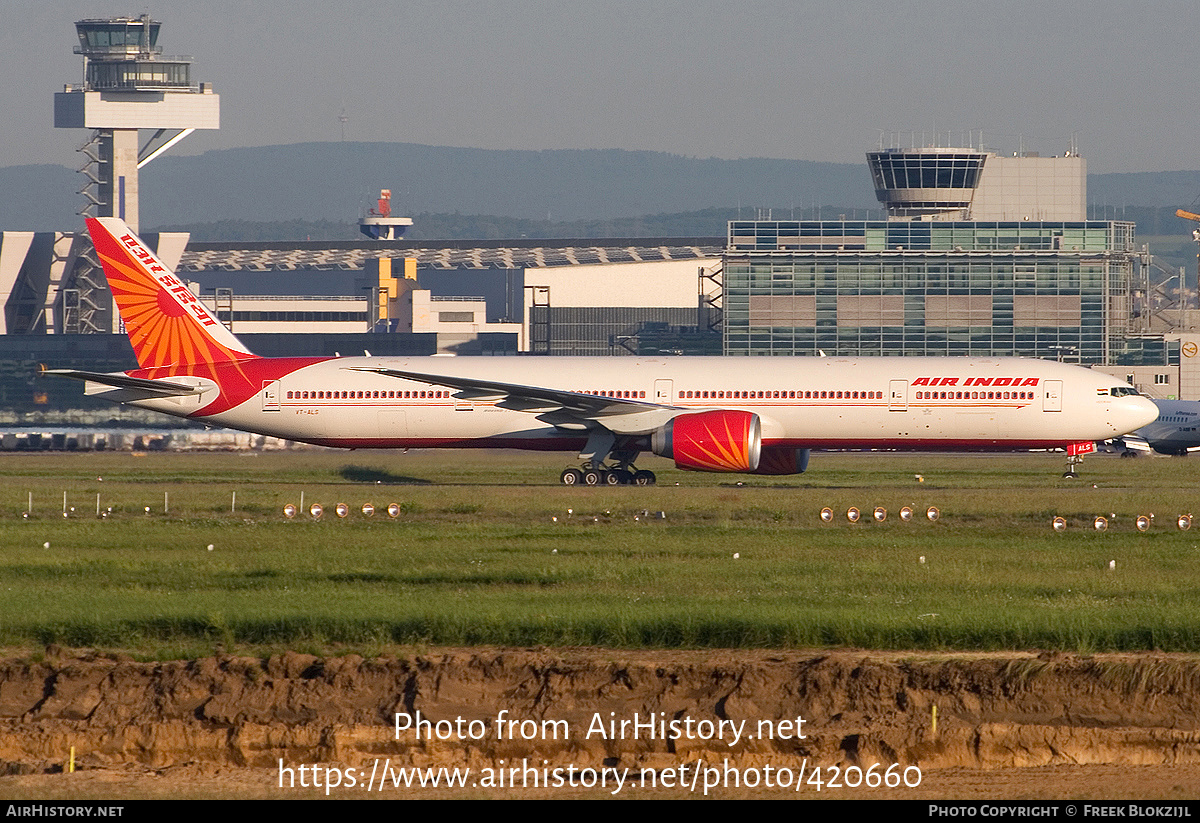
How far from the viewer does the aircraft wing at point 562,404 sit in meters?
43.5

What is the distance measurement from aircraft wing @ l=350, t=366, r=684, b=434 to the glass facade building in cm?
8077

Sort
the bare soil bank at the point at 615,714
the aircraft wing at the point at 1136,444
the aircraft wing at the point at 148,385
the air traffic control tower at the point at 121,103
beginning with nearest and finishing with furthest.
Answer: the bare soil bank at the point at 615,714, the aircraft wing at the point at 148,385, the aircraft wing at the point at 1136,444, the air traffic control tower at the point at 121,103

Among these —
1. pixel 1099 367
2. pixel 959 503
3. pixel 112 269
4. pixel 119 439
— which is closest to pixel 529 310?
pixel 1099 367

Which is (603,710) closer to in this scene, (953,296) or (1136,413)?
(1136,413)

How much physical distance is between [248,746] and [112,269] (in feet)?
112

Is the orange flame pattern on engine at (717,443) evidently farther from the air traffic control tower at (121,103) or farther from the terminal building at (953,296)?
the air traffic control tower at (121,103)

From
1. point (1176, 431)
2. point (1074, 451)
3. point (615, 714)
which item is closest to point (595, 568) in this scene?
point (615, 714)

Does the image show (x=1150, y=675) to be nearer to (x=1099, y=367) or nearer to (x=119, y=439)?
(x=119, y=439)

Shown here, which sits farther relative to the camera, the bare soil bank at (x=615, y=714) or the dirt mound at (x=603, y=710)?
the dirt mound at (x=603, y=710)

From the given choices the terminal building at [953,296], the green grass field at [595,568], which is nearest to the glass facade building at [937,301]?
the terminal building at [953,296]

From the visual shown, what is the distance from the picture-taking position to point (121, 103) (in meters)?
150

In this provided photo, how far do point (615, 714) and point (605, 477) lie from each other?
2855cm

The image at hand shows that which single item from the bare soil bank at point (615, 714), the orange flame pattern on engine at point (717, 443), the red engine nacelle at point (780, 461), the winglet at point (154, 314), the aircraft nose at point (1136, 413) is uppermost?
the winglet at point (154, 314)

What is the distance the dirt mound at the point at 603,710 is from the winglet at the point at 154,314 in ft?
98.6
